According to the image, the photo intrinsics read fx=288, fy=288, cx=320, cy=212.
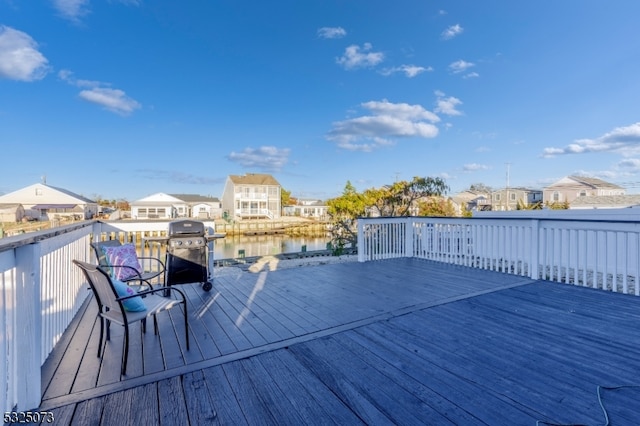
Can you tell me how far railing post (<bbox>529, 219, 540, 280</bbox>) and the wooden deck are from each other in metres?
1.01

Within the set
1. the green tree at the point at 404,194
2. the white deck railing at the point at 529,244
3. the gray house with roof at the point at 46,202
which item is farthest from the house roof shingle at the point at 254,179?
the white deck railing at the point at 529,244

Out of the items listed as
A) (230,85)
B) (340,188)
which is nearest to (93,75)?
(230,85)

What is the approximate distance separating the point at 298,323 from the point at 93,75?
17.0 metres

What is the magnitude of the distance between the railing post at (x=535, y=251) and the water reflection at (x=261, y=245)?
52.0 feet

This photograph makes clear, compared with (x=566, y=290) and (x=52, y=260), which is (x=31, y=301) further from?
(x=566, y=290)

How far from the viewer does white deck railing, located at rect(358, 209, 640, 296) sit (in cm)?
418

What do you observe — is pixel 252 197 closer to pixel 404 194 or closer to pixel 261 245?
pixel 261 245

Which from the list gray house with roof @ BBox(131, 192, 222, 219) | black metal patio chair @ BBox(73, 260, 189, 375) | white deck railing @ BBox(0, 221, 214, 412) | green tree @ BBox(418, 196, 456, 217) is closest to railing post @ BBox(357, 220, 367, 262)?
black metal patio chair @ BBox(73, 260, 189, 375)

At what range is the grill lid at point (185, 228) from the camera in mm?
3994

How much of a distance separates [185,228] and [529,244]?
224 inches

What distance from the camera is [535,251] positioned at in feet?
15.7

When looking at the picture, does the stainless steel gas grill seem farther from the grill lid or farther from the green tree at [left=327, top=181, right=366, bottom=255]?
the green tree at [left=327, top=181, right=366, bottom=255]

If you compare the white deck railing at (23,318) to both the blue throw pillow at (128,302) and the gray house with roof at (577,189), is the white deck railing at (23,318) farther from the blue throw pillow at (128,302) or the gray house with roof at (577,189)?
the gray house with roof at (577,189)

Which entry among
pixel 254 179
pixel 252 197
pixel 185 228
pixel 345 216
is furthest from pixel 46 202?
pixel 185 228
